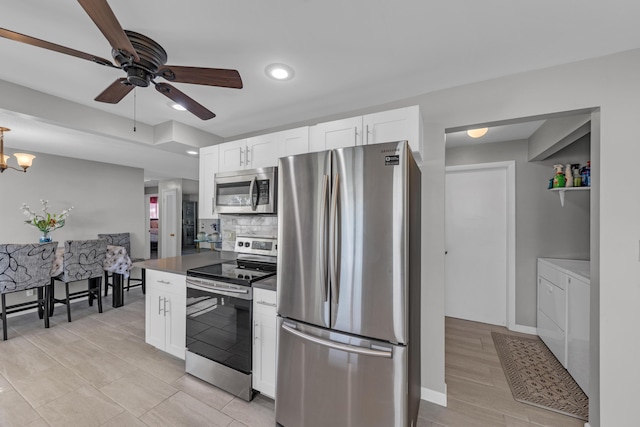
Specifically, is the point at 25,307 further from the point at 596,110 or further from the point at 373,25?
the point at 596,110

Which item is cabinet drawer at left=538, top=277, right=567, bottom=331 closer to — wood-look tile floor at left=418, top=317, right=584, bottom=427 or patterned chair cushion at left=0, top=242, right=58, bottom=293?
wood-look tile floor at left=418, top=317, right=584, bottom=427

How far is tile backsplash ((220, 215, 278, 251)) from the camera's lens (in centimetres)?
280

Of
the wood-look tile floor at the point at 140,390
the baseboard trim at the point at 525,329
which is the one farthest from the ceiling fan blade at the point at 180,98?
the baseboard trim at the point at 525,329

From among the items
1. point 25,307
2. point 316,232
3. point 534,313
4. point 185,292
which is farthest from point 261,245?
point 25,307

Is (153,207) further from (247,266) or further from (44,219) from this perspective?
(247,266)

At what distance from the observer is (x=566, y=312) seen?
245 cm

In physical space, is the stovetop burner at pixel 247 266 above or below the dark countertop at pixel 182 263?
above

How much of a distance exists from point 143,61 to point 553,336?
4217 mm

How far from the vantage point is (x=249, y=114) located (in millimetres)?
2727

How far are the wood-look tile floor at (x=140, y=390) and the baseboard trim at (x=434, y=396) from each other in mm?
44

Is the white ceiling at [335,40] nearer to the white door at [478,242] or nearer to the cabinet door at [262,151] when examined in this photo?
the cabinet door at [262,151]

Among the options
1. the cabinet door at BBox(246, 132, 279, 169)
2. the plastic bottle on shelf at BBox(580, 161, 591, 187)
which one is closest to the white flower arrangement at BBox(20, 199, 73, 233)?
the cabinet door at BBox(246, 132, 279, 169)

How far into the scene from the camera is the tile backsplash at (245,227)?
9.18ft

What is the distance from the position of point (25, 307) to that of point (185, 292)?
328 cm
